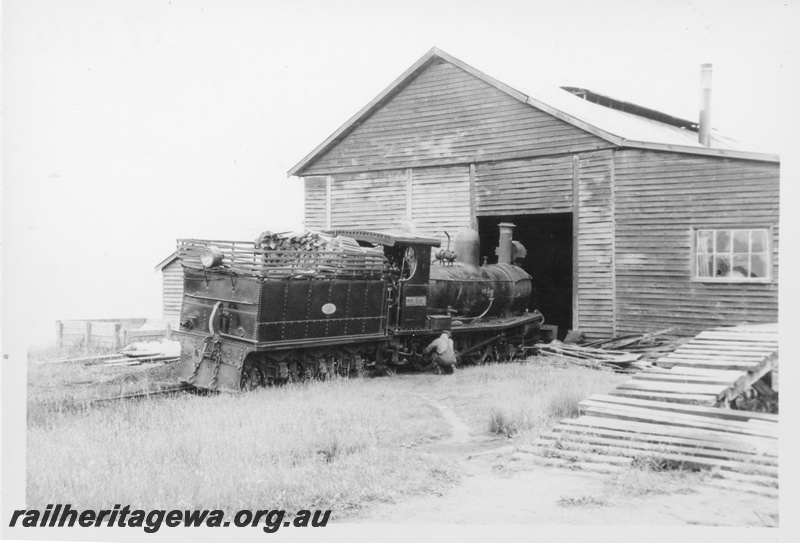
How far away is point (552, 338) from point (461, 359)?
275 centimetres

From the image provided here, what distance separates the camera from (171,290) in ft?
64.6

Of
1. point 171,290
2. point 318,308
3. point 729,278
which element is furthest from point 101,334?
point 729,278

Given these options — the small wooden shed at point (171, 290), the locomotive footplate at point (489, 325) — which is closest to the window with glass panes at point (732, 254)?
the locomotive footplate at point (489, 325)

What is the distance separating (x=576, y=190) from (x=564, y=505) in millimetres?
8730

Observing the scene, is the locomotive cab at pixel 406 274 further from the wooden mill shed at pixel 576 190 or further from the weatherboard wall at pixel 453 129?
the weatherboard wall at pixel 453 129

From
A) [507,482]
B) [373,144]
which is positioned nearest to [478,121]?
[373,144]

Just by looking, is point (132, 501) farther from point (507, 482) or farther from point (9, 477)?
point (507, 482)

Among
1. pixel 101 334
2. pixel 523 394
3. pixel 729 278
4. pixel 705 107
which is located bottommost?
pixel 523 394

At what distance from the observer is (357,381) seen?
35.1 feet

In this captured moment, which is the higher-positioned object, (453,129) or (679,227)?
(453,129)

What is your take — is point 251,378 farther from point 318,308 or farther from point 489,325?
point 489,325

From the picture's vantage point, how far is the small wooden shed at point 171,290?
19.3 meters

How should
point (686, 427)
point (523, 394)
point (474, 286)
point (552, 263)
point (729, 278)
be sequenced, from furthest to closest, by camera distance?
point (552, 263), point (474, 286), point (729, 278), point (523, 394), point (686, 427)

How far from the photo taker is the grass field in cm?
593
